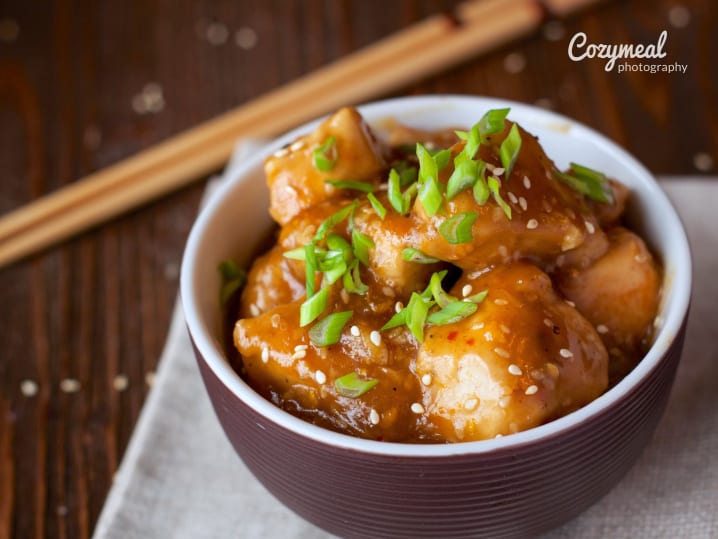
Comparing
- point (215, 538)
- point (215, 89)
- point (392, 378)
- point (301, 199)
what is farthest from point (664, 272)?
point (215, 89)

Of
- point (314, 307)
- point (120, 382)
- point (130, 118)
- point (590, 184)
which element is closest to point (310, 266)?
point (314, 307)

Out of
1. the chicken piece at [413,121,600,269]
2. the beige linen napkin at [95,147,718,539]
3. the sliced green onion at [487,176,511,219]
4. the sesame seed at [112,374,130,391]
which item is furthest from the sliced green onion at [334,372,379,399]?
the sesame seed at [112,374,130,391]

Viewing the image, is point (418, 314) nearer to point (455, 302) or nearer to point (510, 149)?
point (455, 302)

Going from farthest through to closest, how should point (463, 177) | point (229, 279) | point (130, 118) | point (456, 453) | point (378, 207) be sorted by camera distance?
point (130, 118) → point (229, 279) → point (378, 207) → point (463, 177) → point (456, 453)

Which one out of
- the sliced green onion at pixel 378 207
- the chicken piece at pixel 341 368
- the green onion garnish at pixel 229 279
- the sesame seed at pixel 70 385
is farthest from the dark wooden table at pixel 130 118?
the sliced green onion at pixel 378 207

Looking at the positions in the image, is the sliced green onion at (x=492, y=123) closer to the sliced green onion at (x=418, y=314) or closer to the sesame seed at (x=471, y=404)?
the sliced green onion at (x=418, y=314)

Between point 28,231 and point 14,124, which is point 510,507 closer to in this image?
point 28,231
